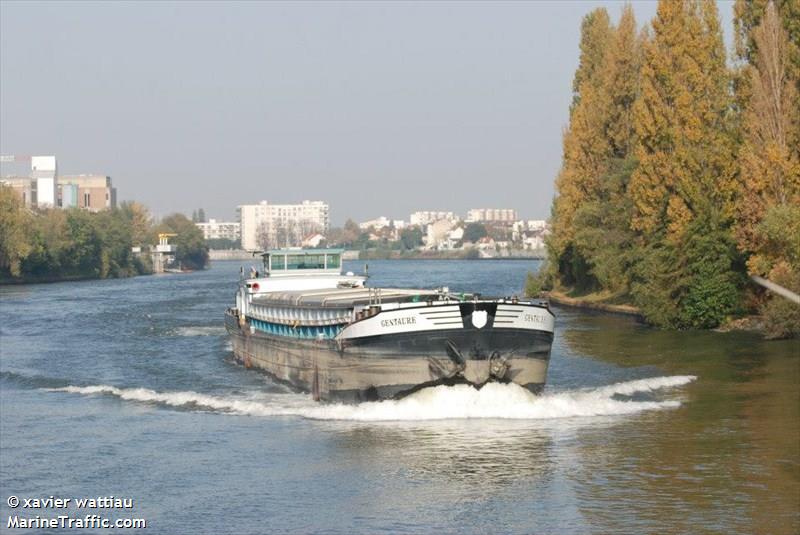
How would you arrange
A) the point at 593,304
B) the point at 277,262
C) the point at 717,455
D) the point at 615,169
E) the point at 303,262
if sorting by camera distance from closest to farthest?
1. the point at 717,455
2. the point at 277,262
3. the point at 303,262
4. the point at 615,169
5. the point at 593,304

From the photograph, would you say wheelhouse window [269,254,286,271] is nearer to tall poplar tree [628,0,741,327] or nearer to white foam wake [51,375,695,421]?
white foam wake [51,375,695,421]

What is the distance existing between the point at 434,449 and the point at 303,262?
21469mm

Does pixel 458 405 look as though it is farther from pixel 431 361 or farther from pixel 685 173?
pixel 685 173

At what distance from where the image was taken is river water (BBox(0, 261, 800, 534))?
20.2 metres

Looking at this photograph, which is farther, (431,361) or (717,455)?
(431,361)

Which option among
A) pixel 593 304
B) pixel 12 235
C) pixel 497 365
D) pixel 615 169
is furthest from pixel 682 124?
pixel 12 235

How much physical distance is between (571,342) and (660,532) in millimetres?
31925

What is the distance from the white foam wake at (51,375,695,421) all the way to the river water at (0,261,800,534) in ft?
0.18

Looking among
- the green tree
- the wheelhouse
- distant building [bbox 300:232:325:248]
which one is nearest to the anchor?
the wheelhouse

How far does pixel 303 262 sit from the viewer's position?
46.1 meters

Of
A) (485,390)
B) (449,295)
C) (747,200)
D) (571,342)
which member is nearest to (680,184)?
(747,200)

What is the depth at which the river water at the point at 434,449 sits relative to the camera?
20172mm

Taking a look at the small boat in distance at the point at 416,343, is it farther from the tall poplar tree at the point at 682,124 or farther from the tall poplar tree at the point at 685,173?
the tall poplar tree at the point at 682,124

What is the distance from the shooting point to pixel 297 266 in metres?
46.1
